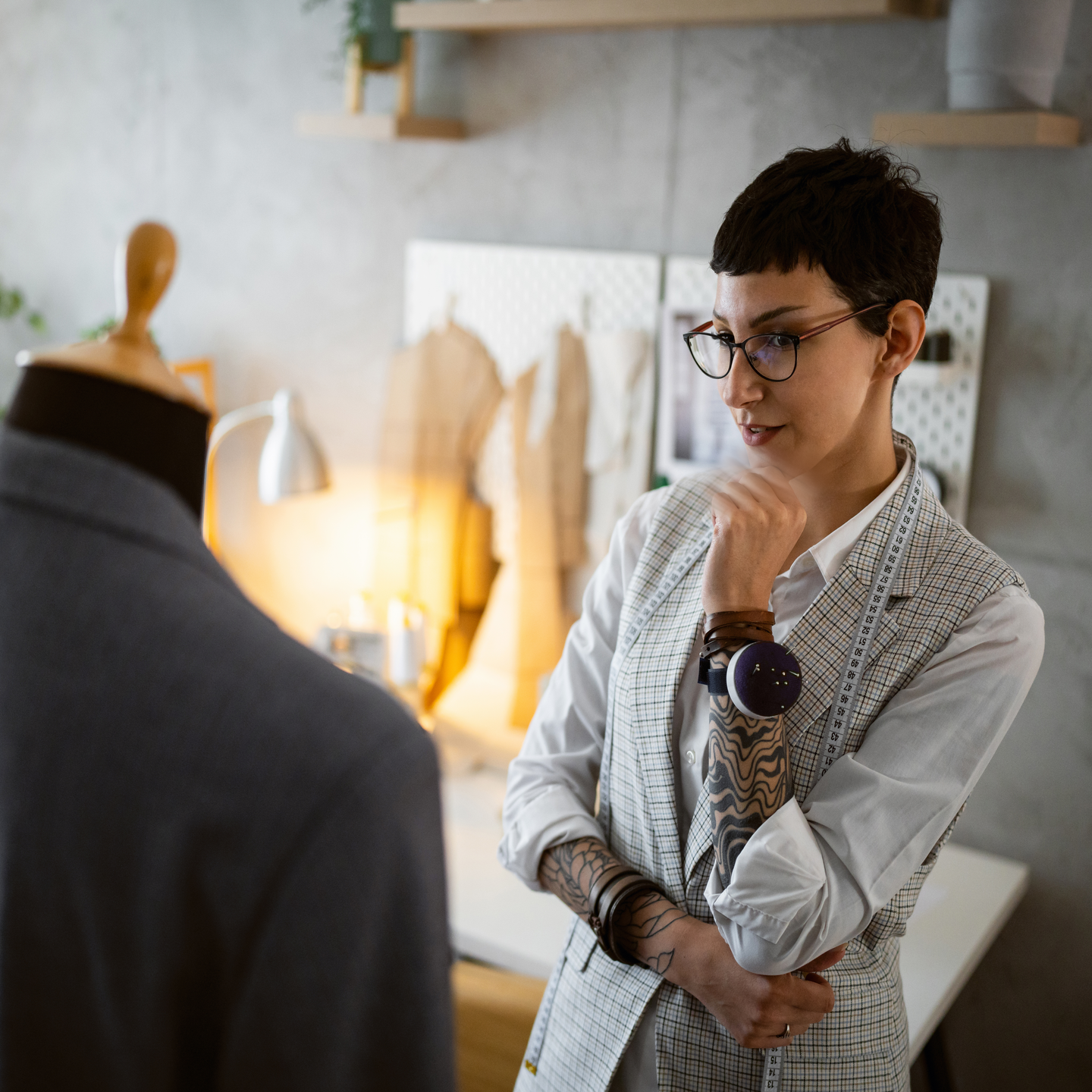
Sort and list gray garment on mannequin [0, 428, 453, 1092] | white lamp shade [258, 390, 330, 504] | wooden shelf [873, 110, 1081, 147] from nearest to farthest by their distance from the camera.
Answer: gray garment on mannequin [0, 428, 453, 1092] < wooden shelf [873, 110, 1081, 147] < white lamp shade [258, 390, 330, 504]

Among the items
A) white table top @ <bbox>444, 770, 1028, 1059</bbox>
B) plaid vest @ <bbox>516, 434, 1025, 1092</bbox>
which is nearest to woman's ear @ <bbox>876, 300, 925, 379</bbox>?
plaid vest @ <bbox>516, 434, 1025, 1092</bbox>

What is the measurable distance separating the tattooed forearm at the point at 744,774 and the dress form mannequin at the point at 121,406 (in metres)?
0.53

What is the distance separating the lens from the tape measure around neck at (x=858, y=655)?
1.02 meters

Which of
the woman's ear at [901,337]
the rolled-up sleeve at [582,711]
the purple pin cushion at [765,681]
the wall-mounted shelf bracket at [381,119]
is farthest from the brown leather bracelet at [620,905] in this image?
the wall-mounted shelf bracket at [381,119]

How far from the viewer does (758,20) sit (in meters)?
1.82

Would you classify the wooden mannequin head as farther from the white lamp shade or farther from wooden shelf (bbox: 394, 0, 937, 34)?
the white lamp shade

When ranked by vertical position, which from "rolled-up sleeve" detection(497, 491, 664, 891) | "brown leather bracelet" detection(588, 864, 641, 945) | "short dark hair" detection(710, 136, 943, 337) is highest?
"short dark hair" detection(710, 136, 943, 337)

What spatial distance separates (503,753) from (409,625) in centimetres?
35

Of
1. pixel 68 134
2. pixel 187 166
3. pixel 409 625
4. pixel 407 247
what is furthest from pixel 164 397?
pixel 68 134

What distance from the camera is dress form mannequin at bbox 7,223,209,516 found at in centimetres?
63

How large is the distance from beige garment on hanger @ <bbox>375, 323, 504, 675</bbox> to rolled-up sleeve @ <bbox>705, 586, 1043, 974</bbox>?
1.50 meters

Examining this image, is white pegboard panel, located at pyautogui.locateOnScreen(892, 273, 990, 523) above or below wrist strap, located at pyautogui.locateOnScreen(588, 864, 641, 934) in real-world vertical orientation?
above

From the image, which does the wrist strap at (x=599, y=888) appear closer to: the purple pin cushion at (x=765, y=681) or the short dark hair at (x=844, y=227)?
the purple pin cushion at (x=765, y=681)

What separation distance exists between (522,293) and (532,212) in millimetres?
170
